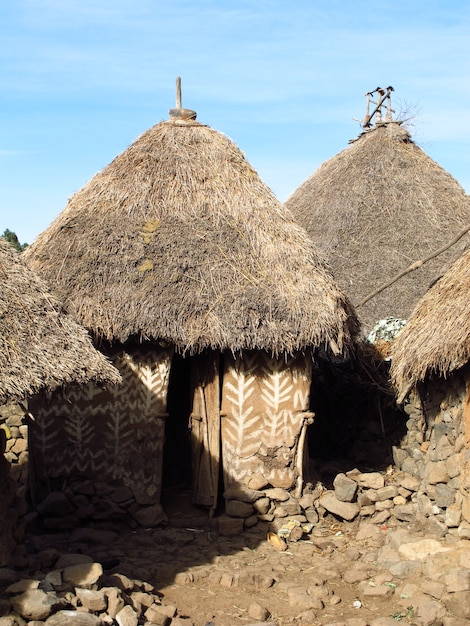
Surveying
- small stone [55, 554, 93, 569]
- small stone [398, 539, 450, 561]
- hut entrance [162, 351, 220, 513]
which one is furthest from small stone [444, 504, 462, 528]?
small stone [55, 554, 93, 569]

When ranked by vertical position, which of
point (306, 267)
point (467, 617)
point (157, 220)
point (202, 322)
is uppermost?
point (157, 220)

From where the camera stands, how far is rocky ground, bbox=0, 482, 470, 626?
6.61m

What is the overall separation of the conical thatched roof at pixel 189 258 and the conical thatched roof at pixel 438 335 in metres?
0.75

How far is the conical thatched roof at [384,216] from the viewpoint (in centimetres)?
1412

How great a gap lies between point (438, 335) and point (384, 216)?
6650 mm

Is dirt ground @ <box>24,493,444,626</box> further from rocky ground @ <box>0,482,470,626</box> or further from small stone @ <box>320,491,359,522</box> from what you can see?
small stone @ <box>320,491,359,522</box>

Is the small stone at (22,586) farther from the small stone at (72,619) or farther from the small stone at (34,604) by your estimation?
the small stone at (72,619)

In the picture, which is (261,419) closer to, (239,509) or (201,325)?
(239,509)

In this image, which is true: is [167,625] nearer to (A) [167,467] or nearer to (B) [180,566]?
(B) [180,566]

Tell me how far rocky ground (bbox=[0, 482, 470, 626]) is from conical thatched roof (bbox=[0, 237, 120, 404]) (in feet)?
4.84

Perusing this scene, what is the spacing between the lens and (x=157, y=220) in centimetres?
1050

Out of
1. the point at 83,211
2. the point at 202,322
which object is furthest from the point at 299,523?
the point at 83,211

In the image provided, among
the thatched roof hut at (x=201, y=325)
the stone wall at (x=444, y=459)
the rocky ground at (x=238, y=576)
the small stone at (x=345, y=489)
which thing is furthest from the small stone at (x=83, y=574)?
the small stone at (x=345, y=489)

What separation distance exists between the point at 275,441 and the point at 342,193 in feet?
23.0
